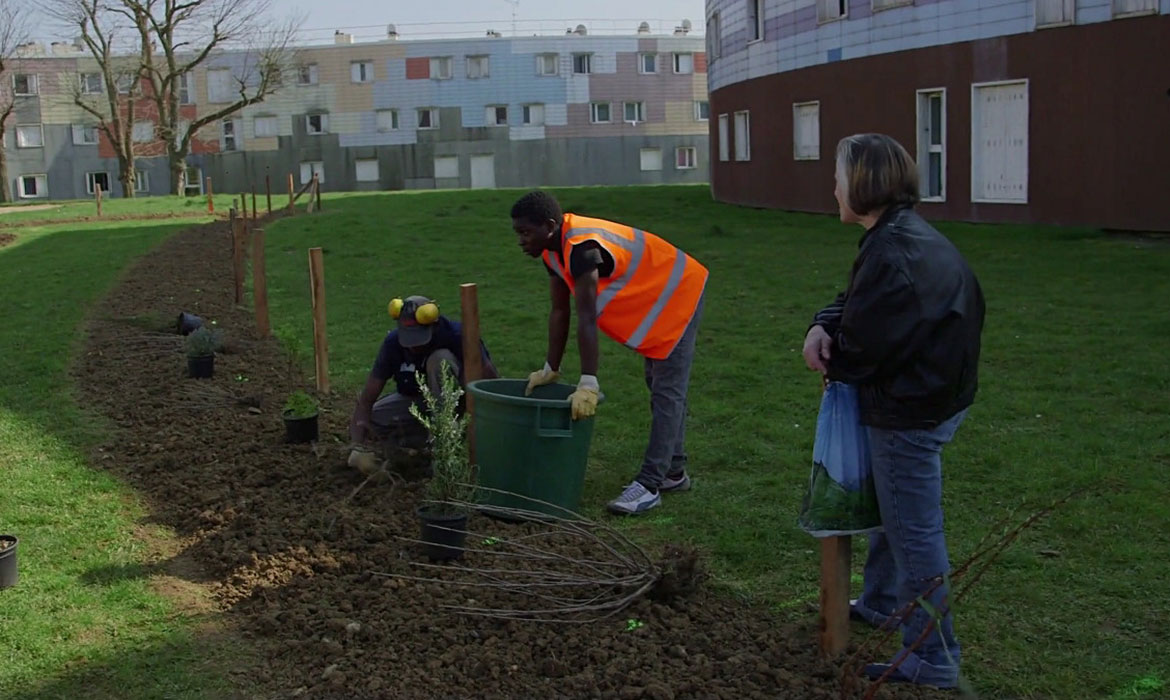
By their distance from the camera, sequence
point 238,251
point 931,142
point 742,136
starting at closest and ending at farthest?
point 238,251 → point 931,142 → point 742,136

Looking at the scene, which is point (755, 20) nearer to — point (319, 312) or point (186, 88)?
point (319, 312)

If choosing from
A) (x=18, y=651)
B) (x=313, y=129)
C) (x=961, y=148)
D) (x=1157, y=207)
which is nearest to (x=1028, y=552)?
(x=18, y=651)

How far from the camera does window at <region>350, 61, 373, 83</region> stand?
64.6 m

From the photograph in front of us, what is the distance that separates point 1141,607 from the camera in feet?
15.9

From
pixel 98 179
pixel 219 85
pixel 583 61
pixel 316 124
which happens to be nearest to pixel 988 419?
pixel 583 61

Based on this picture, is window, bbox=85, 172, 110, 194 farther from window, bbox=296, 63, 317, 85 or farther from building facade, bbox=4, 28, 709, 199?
window, bbox=296, 63, 317, 85

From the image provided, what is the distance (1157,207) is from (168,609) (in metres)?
16.1

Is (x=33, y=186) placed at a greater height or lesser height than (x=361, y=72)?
lesser

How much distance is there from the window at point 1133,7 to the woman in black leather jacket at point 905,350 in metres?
15.6

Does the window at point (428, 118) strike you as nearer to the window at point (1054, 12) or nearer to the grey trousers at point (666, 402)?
the window at point (1054, 12)

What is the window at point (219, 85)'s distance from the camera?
218ft

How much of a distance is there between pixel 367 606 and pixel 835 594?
1.85 metres

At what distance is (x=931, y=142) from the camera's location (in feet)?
73.3

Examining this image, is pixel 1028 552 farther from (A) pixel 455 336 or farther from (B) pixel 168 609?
(B) pixel 168 609
